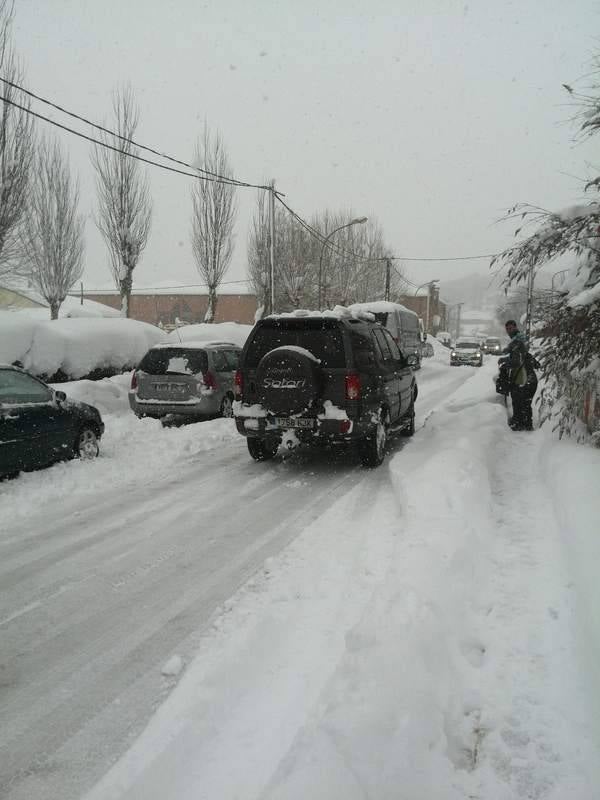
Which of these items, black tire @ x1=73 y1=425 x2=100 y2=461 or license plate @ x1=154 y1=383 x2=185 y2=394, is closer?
black tire @ x1=73 y1=425 x2=100 y2=461

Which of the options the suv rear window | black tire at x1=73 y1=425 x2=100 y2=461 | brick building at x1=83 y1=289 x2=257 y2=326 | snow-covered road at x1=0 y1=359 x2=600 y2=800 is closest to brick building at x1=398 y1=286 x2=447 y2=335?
brick building at x1=83 y1=289 x2=257 y2=326

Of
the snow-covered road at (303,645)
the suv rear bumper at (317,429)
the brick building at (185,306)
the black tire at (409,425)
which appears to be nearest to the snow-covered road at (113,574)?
Result: the snow-covered road at (303,645)

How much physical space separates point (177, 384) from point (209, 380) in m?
0.60

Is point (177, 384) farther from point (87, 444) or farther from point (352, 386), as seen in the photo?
point (352, 386)

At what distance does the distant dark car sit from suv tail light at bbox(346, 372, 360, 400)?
3710mm

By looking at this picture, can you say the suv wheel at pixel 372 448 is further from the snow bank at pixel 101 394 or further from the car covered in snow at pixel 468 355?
the car covered in snow at pixel 468 355

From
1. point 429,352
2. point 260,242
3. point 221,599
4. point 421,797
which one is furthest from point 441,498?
point 429,352

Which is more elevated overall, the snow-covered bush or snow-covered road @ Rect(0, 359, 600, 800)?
the snow-covered bush

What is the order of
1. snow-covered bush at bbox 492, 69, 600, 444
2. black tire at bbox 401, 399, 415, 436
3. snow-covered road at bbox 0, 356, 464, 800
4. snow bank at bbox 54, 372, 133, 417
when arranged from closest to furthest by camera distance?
snow-covered road at bbox 0, 356, 464, 800 < snow-covered bush at bbox 492, 69, 600, 444 < black tire at bbox 401, 399, 415, 436 < snow bank at bbox 54, 372, 133, 417

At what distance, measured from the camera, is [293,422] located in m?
7.33

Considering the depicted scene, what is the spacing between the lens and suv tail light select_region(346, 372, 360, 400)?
23.8ft

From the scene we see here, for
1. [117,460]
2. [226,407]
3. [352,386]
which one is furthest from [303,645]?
[226,407]

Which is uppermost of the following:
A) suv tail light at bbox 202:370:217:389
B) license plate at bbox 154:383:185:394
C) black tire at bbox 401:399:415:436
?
suv tail light at bbox 202:370:217:389

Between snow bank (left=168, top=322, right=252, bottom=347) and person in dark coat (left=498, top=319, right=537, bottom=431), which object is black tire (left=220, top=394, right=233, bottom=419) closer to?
person in dark coat (left=498, top=319, right=537, bottom=431)
